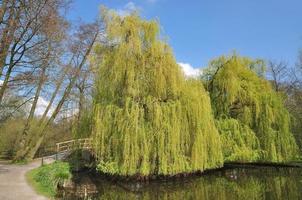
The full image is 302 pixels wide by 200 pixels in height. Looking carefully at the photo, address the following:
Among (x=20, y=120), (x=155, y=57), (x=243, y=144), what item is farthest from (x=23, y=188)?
(x=20, y=120)

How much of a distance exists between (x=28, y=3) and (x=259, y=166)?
18.5 meters

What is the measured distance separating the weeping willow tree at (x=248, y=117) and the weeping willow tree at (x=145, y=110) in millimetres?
2604

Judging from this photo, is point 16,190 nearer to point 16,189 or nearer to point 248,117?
point 16,189

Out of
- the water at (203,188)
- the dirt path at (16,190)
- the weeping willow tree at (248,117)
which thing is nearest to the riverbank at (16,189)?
the dirt path at (16,190)

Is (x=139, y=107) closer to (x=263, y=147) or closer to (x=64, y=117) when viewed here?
(x=263, y=147)

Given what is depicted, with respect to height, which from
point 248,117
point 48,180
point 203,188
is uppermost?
point 248,117

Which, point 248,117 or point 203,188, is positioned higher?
point 248,117

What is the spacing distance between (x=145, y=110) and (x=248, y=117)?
25.3 feet

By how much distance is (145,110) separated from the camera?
651 inches

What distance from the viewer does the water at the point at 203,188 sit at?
12.9m

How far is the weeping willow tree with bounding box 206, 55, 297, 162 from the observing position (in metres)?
20.0

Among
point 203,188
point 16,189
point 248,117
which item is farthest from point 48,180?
point 248,117

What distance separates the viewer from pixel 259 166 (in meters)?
22.7

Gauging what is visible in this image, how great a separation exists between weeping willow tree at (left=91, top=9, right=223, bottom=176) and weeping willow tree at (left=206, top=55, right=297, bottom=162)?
2.60 metres
